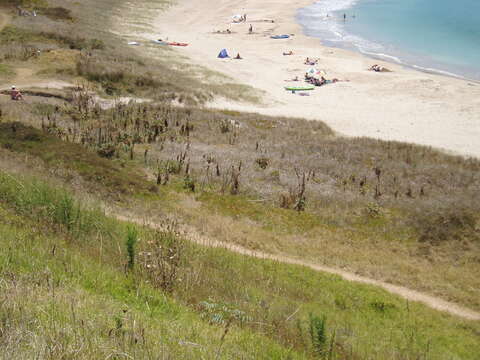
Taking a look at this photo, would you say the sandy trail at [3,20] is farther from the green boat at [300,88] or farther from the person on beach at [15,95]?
the green boat at [300,88]

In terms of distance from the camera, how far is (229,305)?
6516mm

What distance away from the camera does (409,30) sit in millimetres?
66562

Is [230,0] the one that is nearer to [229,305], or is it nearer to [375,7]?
[375,7]

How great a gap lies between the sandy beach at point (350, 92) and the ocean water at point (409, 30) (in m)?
4.56

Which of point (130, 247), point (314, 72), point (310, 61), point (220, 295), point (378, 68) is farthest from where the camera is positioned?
point (310, 61)

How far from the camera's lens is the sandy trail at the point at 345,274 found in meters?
11.4

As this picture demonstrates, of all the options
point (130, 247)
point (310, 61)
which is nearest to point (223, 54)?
point (310, 61)

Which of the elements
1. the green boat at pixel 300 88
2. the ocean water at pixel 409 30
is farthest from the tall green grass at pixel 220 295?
the ocean water at pixel 409 30

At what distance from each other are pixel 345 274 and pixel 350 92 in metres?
30.9

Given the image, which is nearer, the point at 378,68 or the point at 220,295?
the point at 220,295

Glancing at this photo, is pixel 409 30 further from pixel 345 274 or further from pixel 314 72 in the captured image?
pixel 345 274

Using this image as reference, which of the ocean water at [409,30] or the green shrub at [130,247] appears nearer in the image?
the green shrub at [130,247]

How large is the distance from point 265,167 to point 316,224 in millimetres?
5418

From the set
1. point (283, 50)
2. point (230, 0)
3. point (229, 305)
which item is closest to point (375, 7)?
point (230, 0)
